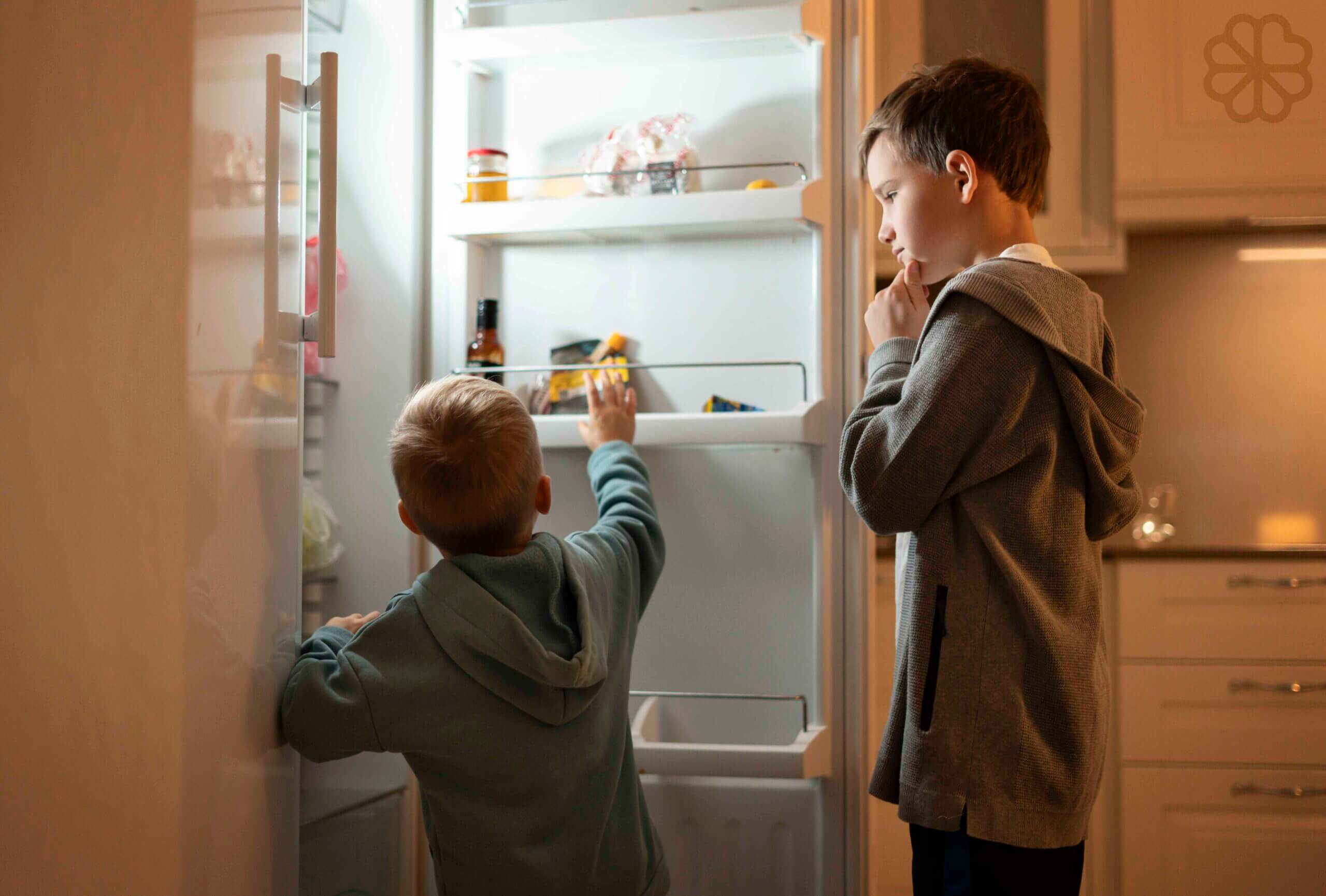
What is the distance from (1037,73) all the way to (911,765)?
146 cm

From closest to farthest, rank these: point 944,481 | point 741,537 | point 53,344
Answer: point 53,344, point 944,481, point 741,537

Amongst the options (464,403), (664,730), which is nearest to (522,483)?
(464,403)

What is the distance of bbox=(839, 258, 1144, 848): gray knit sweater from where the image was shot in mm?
921

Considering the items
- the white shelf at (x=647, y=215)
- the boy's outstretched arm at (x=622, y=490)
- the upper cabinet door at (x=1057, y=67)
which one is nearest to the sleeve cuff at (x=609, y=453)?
the boy's outstretched arm at (x=622, y=490)

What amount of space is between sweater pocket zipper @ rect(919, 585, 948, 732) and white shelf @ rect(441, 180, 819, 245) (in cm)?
53

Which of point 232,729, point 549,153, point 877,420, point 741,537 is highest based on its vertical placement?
point 549,153

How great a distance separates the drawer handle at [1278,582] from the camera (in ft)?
5.87

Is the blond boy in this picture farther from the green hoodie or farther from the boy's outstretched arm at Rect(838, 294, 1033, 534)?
the boy's outstretched arm at Rect(838, 294, 1033, 534)

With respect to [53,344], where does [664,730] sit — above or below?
below

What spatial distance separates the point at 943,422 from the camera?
0.92 m

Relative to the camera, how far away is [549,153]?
143cm

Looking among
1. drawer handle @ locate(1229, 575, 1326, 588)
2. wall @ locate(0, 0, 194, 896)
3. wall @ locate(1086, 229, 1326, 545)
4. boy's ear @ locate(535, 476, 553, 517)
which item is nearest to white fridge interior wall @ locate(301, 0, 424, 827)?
boy's ear @ locate(535, 476, 553, 517)

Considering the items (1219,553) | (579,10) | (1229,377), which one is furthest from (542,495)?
(1229,377)

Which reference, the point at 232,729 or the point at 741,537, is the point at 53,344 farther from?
the point at 741,537
